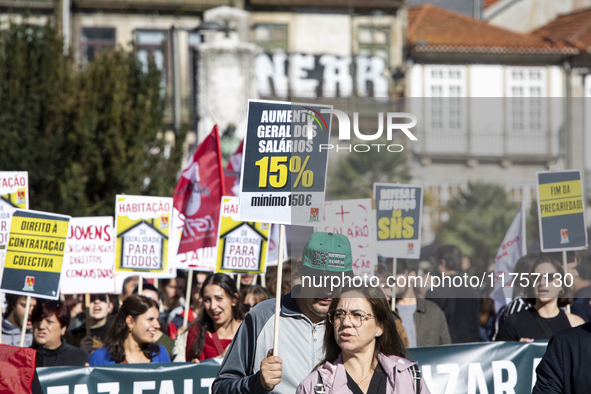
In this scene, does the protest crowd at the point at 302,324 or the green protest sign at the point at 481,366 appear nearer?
the protest crowd at the point at 302,324

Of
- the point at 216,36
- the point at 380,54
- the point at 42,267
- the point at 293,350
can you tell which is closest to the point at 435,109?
the point at 380,54

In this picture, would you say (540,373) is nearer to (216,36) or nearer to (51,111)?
(51,111)

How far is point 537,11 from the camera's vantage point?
120 feet

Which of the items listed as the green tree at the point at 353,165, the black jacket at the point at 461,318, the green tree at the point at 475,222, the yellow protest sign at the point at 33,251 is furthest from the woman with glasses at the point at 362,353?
the black jacket at the point at 461,318

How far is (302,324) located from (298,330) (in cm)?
4

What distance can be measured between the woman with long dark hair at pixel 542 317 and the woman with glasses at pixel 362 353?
7.42 ft

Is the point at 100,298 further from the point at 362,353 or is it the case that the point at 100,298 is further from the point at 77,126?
the point at 77,126

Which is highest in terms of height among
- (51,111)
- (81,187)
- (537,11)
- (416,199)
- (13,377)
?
(537,11)

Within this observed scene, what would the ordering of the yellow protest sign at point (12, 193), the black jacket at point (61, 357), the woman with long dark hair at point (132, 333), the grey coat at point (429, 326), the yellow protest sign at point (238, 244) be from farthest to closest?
1. the yellow protest sign at point (238, 244)
2. the yellow protest sign at point (12, 193)
3. the grey coat at point (429, 326)
4. the black jacket at point (61, 357)
5. the woman with long dark hair at point (132, 333)

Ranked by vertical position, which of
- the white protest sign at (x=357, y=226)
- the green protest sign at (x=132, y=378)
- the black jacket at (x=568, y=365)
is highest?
the white protest sign at (x=357, y=226)

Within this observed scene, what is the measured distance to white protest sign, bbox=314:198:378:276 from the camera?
5062mm

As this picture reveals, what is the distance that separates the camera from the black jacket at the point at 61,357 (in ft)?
19.8

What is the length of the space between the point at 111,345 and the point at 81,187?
11.2m

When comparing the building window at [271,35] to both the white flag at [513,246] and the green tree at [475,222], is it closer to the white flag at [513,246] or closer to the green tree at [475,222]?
the green tree at [475,222]
